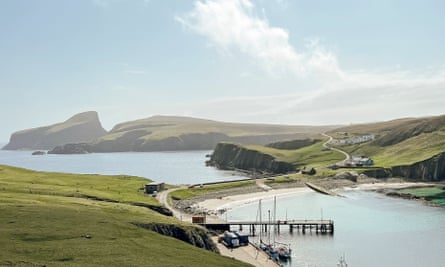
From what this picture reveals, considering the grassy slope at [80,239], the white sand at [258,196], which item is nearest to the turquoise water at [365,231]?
the white sand at [258,196]

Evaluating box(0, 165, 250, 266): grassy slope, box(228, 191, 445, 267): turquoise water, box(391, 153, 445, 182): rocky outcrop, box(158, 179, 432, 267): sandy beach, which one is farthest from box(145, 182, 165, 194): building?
box(391, 153, 445, 182): rocky outcrop

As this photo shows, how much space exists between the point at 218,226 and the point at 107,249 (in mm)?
43234

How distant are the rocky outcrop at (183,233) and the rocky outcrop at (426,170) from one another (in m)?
135

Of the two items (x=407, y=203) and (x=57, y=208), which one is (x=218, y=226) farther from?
(x=407, y=203)

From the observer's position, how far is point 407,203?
134 m

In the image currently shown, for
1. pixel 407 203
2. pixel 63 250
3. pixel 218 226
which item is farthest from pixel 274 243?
pixel 407 203

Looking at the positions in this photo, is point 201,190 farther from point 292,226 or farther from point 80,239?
point 80,239

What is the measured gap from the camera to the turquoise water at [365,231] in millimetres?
77188

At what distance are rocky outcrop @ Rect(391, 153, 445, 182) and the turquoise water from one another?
138ft

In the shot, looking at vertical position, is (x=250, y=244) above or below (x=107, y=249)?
below

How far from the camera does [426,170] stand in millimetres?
180500

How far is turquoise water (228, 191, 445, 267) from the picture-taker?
77.2 metres

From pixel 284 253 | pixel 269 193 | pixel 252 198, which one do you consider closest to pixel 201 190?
pixel 252 198

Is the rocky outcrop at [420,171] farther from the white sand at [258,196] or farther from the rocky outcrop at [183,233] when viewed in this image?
the rocky outcrop at [183,233]
